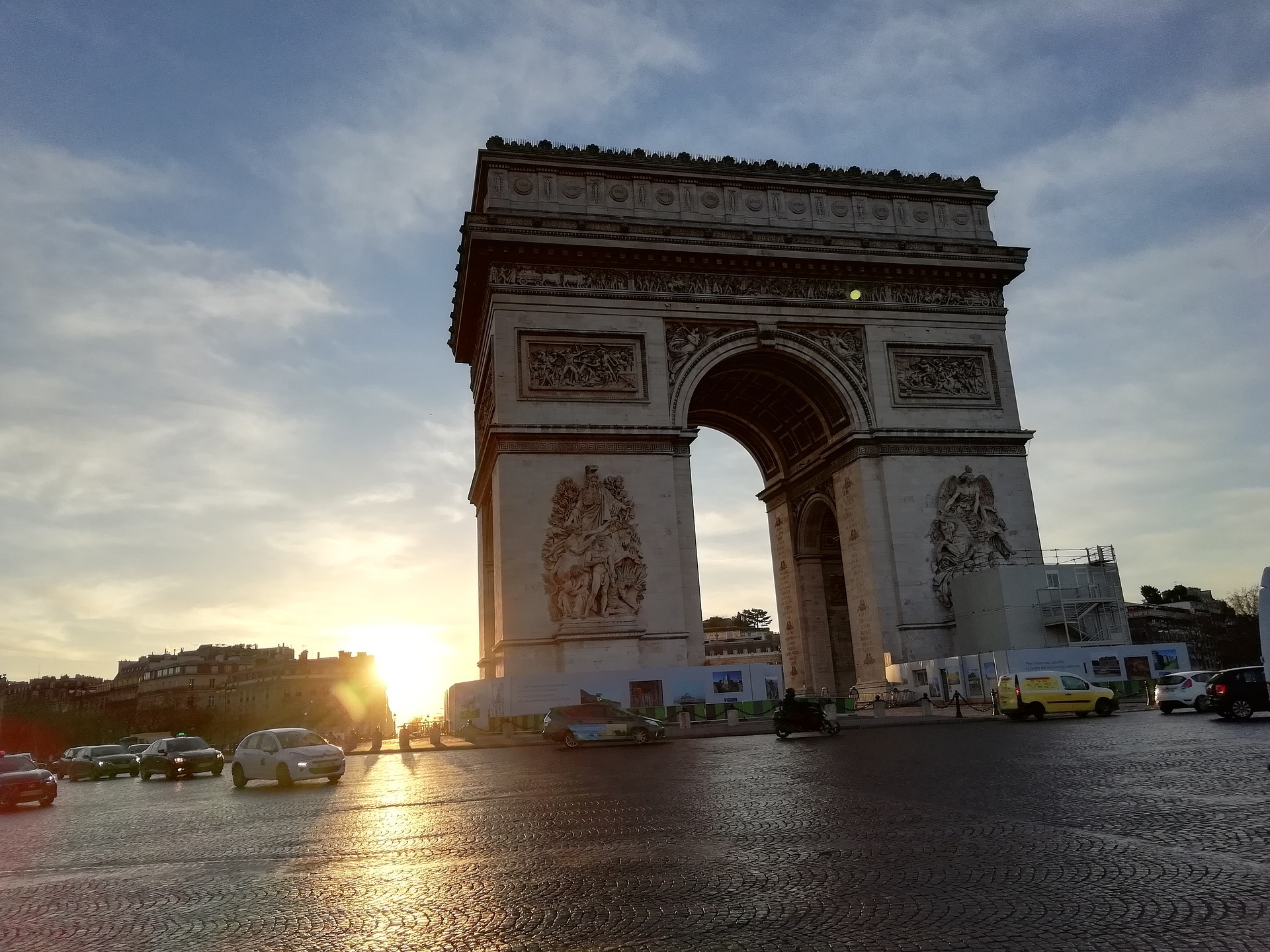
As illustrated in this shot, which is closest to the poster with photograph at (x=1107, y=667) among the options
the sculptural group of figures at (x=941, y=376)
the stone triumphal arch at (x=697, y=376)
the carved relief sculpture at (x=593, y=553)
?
the stone triumphal arch at (x=697, y=376)

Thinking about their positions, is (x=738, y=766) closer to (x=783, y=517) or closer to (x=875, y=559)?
(x=875, y=559)

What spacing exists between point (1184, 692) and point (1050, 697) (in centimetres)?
329

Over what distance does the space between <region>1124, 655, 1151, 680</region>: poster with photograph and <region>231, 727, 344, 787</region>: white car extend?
23.7 metres

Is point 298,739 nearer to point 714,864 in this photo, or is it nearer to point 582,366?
point 714,864

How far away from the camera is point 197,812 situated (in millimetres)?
14039

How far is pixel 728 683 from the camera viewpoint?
3025cm

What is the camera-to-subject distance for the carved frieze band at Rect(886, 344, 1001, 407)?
116ft

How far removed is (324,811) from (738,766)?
6184 millimetres

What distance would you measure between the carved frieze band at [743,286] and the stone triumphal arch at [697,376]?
83mm

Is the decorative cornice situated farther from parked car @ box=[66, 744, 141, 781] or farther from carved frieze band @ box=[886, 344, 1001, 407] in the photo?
parked car @ box=[66, 744, 141, 781]

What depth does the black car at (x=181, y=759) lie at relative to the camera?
84.3 ft

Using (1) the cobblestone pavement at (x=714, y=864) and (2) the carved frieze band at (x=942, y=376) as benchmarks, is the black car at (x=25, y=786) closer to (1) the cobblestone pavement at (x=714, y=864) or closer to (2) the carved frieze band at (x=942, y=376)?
(1) the cobblestone pavement at (x=714, y=864)

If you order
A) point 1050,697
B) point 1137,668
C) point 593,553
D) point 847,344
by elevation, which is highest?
point 847,344

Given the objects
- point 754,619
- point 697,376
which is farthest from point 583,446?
point 754,619
